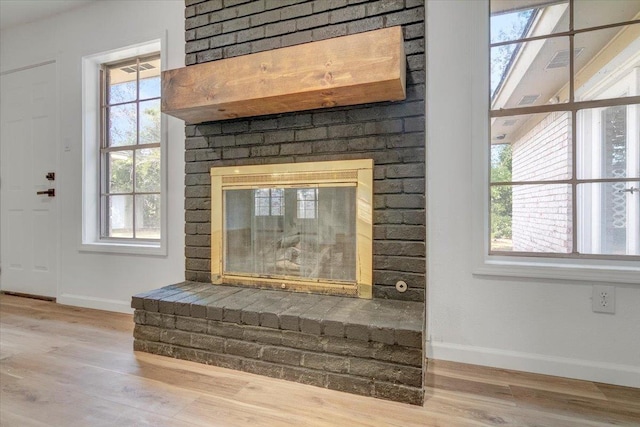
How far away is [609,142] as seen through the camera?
1680 millimetres

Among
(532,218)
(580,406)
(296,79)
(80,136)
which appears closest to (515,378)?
(580,406)

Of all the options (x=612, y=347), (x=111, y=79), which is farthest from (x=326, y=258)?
(x=111, y=79)

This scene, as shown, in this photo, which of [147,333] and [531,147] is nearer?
[531,147]

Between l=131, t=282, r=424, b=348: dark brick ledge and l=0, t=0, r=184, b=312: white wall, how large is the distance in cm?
61

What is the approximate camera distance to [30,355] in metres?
1.88

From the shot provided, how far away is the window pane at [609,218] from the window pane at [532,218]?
66 mm

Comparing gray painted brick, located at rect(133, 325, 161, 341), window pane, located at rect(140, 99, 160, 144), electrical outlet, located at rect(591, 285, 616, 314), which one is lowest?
gray painted brick, located at rect(133, 325, 161, 341)

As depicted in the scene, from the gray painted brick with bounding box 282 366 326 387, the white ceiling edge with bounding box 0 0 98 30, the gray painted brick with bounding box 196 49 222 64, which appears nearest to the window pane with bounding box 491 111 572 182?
the gray painted brick with bounding box 282 366 326 387

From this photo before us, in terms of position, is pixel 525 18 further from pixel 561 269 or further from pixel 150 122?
pixel 150 122

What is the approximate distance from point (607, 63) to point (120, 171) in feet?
11.6

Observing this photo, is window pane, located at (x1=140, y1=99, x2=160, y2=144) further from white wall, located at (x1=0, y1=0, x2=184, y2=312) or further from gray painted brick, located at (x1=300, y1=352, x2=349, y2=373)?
gray painted brick, located at (x1=300, y1=352, x2=349, y2=373)

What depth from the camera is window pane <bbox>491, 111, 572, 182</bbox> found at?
5.77ft

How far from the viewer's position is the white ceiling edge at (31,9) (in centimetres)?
280

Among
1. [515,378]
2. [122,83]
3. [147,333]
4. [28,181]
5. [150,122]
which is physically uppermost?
[122,83]
